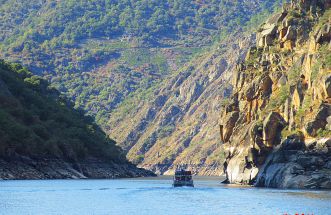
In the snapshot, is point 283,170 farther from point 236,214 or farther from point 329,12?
point 236,214

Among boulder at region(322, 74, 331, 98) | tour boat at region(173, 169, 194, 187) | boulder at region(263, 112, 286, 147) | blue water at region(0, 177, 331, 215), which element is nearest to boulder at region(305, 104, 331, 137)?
boulder at region(322, 74, 331, 98)

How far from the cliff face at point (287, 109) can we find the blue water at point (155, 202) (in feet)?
25.5

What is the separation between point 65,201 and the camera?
12556 centimetres

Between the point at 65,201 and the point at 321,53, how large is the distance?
203 feet

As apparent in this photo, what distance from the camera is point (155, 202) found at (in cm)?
12706

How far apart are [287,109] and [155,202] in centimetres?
5051

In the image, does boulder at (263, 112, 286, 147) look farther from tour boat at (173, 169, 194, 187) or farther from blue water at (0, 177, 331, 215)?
tour boat at (173, 169, 194, 187)

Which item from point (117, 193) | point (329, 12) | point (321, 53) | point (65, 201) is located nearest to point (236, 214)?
point (65, 201)

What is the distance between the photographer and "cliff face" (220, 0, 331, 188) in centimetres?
15250

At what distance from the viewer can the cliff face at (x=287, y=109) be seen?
15250 centimetres

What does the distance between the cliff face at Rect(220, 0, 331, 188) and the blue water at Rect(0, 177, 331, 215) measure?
7.77 meters

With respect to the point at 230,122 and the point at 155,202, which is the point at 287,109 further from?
the point at 155,202

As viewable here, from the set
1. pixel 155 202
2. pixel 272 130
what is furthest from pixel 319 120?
pixel 155 202

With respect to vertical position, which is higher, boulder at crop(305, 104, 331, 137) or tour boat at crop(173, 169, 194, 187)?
boulder at crop(305, 104, 331, 137)
